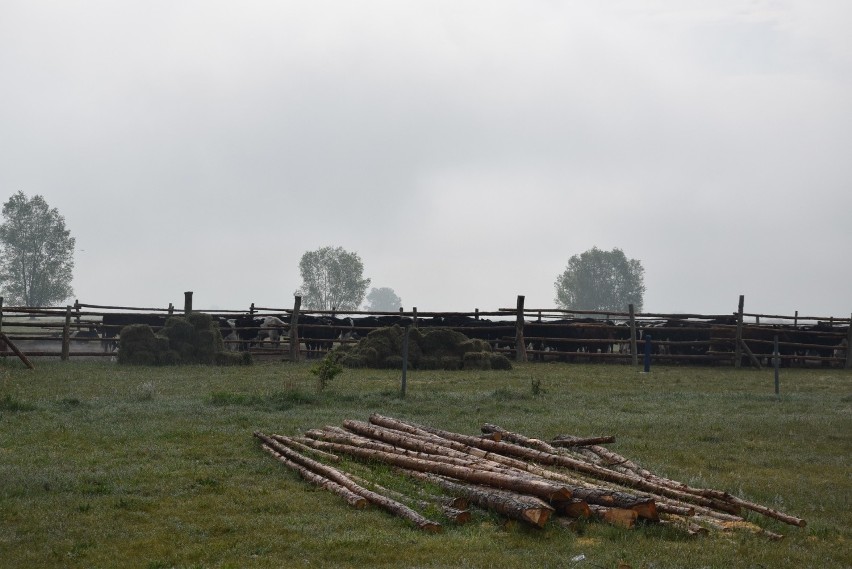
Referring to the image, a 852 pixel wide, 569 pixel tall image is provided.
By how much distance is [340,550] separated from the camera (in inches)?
261

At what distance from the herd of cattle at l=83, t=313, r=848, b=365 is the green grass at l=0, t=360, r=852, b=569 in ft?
27.7

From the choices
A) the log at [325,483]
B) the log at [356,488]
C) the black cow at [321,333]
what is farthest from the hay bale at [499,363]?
the log at [325,483]

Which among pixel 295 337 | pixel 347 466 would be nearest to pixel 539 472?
pixel 347 466

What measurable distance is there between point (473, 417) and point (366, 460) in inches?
170

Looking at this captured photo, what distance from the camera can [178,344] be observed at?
2552 cm

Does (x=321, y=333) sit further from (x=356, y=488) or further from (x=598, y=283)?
(x=598, y=283)

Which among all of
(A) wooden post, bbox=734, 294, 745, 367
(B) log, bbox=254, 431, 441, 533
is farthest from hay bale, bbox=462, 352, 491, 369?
(B) log, bbox=254, 431, 441, 533

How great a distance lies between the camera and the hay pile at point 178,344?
24734 millimetres

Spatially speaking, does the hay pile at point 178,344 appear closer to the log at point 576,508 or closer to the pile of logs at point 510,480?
the pile of logs at point 510,480

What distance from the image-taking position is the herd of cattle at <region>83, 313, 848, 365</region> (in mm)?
28875

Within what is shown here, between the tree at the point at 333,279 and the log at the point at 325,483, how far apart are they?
101 metres

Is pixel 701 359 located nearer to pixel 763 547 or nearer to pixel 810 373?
pixel 810 373

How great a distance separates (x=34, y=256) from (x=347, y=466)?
270 feet

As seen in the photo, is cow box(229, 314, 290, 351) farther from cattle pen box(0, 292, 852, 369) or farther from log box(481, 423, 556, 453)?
log box(481, 423, 556, 453)
